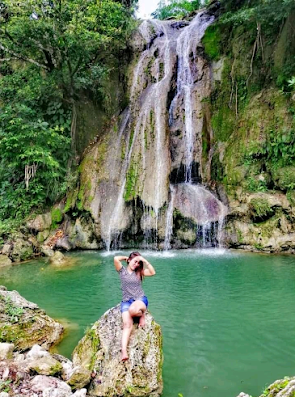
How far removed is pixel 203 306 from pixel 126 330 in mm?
2960

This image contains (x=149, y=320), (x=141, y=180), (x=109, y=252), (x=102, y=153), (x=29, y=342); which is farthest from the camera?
(x=102, y=153)

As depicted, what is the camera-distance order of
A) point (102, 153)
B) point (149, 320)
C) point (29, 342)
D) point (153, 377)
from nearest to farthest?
point (153, 377)
point (149, 320)
point (29, 342)
point (102, 153)

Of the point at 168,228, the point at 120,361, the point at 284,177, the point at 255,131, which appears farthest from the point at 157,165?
the point at 120,361

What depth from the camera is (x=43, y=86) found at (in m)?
13.9

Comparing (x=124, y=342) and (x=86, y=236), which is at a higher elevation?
(x=86, y=236)

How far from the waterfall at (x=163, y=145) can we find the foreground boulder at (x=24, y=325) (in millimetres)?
6342

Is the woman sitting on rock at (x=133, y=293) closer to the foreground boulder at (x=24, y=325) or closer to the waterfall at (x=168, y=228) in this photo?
the foreground boulder at (x=24, y=325)

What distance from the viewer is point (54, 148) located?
13.4m

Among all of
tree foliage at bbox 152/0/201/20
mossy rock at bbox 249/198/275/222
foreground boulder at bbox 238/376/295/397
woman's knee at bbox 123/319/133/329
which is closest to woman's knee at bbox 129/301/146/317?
woman's knee at bbox 123/319/133/329

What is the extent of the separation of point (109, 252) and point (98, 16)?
871cm

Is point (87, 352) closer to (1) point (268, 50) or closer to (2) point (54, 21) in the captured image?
(2) point (54, 21)

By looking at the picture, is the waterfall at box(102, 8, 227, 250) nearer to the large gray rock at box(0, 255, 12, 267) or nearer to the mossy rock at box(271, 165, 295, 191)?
the mossy rock at box(271, 165, 295, 191)

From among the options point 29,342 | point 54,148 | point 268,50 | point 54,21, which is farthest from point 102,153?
point 29,342

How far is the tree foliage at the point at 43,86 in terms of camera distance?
11.9 meters
